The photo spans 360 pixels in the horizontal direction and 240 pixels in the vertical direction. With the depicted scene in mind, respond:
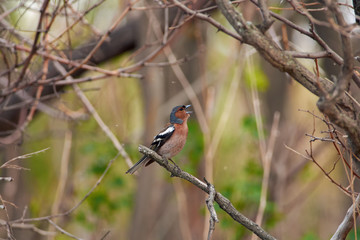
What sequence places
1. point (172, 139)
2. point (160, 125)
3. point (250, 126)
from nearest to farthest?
1. point (172, 139)
2. point (250, 126)
3. point (160, 125)

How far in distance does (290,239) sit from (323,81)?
12.0 meters

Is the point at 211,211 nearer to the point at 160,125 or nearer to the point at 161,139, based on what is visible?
the point at 161,139

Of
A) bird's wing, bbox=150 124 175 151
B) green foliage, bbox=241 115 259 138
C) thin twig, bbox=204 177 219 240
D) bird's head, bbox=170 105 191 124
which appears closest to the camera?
thin twig, bbox=204 177 219 240

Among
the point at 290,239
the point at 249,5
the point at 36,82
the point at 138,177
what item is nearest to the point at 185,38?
the point at 249,5

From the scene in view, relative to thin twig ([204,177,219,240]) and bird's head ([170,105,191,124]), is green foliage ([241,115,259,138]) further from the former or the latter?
thin twig ([204,177,219,240])

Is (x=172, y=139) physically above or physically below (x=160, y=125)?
above

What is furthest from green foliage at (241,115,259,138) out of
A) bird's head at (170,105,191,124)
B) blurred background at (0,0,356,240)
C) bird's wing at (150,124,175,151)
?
bird's wing at (150,124,175,151)

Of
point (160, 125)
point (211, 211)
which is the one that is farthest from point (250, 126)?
point (211, 211)

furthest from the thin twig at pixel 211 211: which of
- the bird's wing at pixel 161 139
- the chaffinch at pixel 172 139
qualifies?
the bird's wing at pixel 161 139

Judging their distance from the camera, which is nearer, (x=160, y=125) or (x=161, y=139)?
(x=161, y=139)

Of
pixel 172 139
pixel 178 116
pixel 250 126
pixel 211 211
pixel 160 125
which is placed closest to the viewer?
pixel 211 211

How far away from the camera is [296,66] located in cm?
278

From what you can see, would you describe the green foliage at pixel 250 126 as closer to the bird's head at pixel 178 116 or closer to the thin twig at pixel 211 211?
the bird's head at pixel 178 116

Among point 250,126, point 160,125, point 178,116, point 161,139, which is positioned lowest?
point 160,125
